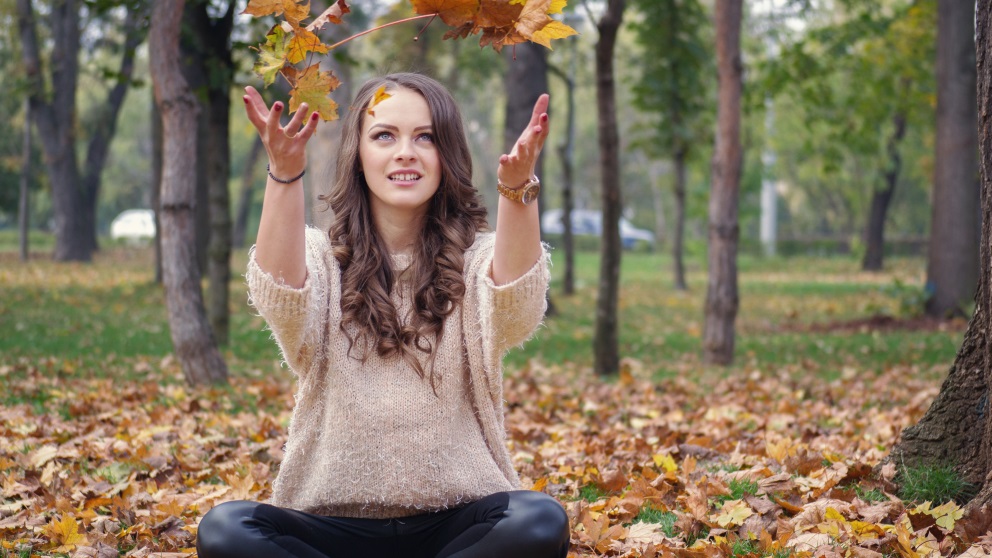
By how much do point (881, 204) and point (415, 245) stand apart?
28731 mm

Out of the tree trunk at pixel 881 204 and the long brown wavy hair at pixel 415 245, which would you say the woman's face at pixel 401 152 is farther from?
the tree trunk at pixel 881 204

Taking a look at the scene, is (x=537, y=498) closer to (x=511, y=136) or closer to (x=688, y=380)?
(x=688, y=380)

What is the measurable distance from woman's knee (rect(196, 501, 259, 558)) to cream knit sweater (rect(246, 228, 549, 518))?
0.87ft

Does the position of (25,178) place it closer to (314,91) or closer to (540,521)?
(314,91)

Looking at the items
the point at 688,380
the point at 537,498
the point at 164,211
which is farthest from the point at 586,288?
the point at 537,498

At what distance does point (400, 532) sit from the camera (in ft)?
9.75

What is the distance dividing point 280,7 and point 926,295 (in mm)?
12618

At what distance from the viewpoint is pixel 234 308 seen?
15602 millimetres

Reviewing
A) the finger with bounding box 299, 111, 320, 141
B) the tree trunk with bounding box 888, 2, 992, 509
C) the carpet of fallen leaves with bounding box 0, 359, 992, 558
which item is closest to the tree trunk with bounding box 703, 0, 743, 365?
the carpet of fallen leaves with bounding box 0, 359, 992, 558

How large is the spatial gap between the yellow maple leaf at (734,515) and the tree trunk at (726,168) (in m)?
5.95

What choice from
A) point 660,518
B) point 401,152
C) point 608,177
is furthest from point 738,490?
point 608,177

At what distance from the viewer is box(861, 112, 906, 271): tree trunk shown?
27.3 meters

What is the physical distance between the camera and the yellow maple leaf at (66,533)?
11.8 feet

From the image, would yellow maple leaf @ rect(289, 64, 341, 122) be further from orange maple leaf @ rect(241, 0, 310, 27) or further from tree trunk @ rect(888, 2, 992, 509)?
tree trunk @ rect(888, 2, 992, 509)
